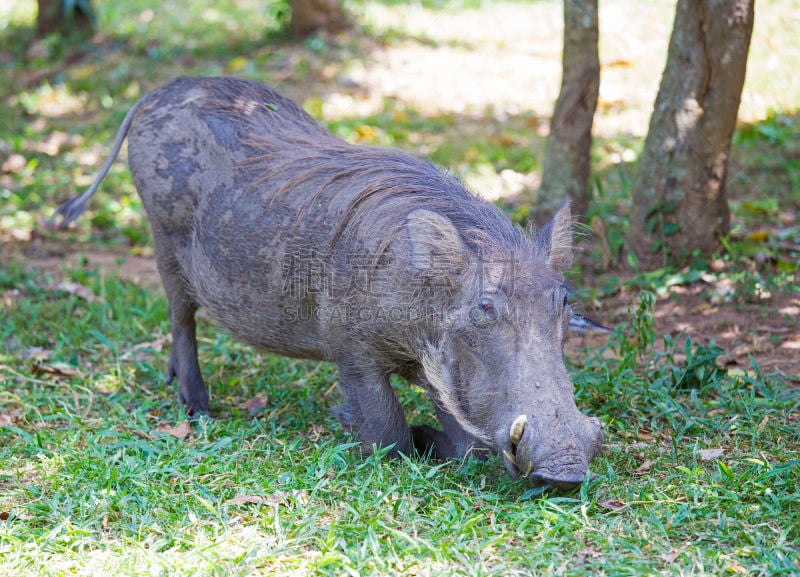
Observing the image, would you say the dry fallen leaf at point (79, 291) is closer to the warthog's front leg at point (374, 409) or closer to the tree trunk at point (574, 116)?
the warthog's front leg at point (374, 409)

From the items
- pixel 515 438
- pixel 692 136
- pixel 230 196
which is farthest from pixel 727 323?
pixel 230 196

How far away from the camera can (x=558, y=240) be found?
11.9 ft

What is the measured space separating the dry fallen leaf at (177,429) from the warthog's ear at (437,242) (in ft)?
4.27

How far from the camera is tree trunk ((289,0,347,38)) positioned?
10.2m

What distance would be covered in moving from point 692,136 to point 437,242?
8.08ft

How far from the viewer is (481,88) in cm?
913

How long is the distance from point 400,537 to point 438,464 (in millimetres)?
740

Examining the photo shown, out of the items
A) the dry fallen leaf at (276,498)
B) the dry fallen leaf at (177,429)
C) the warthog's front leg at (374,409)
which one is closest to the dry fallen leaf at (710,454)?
the warthog's front leg at (374,409)

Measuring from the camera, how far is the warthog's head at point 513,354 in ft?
9.88

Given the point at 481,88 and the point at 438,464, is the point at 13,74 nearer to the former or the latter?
the point at 481,88

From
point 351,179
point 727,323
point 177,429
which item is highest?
point 351,179

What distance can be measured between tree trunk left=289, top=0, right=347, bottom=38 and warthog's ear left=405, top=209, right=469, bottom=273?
7.36m

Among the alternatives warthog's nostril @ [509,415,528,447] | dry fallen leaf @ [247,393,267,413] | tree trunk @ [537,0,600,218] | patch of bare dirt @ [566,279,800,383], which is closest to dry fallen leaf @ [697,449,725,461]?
patch of bare dirt @ [566,279,800,383]

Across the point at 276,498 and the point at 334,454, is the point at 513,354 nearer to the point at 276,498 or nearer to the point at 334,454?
the point at 334,454
